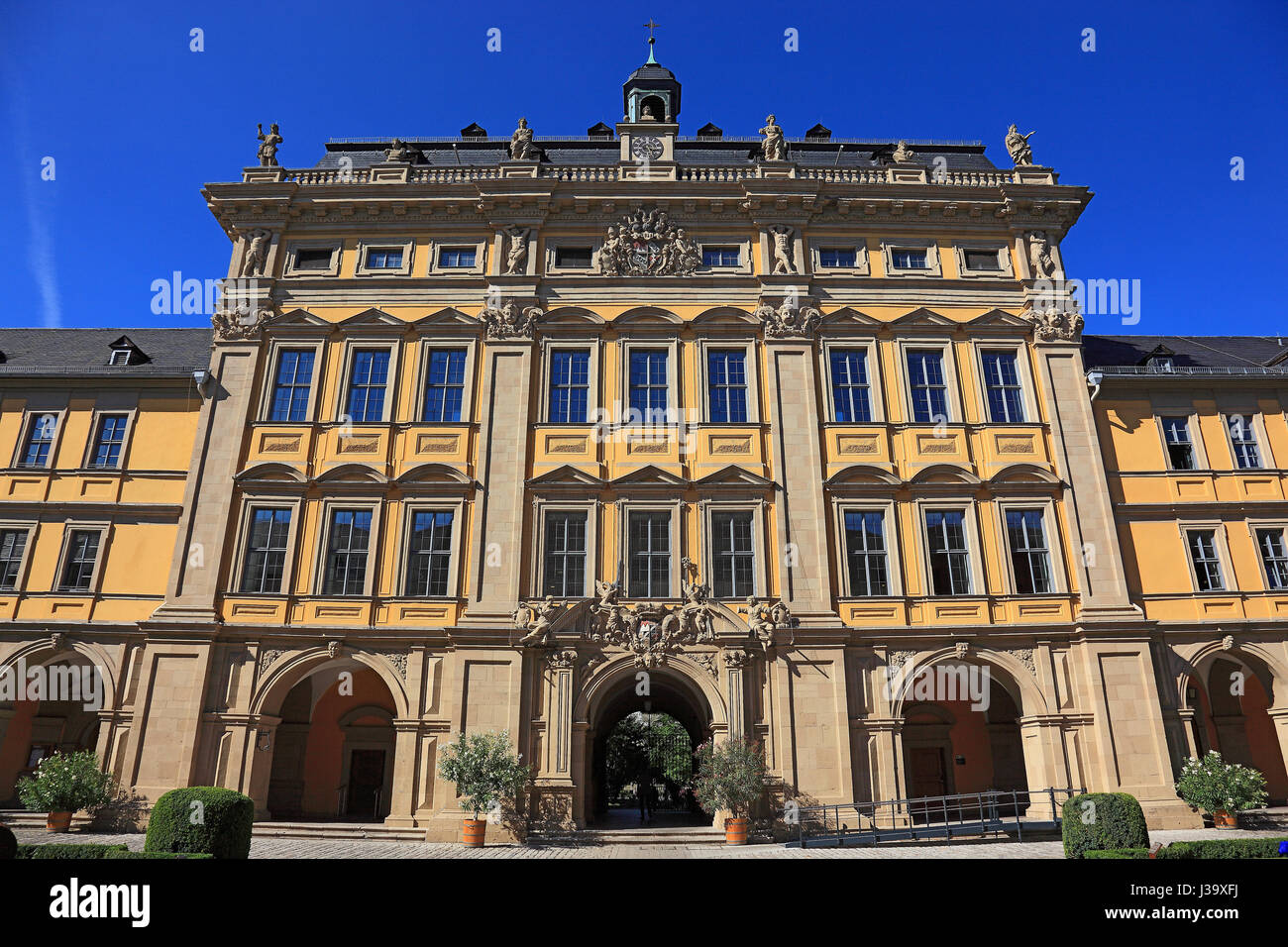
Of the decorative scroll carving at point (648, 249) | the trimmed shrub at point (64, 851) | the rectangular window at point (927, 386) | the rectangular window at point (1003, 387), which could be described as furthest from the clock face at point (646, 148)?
the trimmed shrub at point (64, 851)

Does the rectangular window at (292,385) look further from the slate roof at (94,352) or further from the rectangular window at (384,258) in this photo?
the rectangular window at (384,258)

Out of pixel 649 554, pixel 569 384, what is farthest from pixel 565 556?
pixel 569 384

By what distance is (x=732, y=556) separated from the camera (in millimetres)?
24250

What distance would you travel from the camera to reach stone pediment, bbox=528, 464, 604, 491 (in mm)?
24688

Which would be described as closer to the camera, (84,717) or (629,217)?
(84,717)

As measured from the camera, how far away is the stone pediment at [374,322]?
26.8 meters

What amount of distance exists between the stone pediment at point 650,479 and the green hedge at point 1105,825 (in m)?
13.3

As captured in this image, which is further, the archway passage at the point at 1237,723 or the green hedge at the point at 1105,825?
the archway passage at the point at 1237,723

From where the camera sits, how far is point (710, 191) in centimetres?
2764

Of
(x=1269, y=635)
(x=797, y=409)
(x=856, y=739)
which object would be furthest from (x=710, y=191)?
(x=1269, y=635)

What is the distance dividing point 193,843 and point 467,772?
800 centimetres

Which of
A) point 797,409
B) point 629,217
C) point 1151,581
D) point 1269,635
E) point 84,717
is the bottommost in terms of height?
point 84,717
